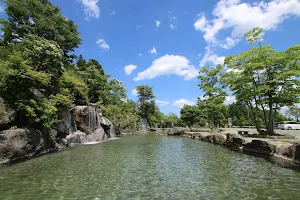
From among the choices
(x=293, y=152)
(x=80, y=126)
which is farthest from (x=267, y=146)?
(x=80, y=126)

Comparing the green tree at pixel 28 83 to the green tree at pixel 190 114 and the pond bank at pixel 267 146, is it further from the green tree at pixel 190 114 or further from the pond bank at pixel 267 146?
the green tree at pixel 190 114

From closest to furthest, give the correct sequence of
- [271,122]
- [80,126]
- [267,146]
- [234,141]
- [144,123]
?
[267,146] < [234,141] < [271,122] < [80,126] < [144,123]

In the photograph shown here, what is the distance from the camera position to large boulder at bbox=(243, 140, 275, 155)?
467 inches

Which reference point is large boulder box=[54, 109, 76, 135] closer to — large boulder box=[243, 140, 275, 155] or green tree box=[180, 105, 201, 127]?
large boulder box=[243, 140, 275, 155]

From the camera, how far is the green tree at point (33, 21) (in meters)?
22.7

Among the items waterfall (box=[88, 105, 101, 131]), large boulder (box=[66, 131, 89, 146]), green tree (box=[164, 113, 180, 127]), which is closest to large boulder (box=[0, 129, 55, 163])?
large boulder (box=[66, 131, 89, 146])

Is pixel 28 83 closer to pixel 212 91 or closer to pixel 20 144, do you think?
pixel 20 144

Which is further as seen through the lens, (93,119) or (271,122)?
(93,119)

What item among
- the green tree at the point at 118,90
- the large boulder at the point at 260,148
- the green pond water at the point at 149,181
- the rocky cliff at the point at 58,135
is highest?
the green tree at the point at 118,90

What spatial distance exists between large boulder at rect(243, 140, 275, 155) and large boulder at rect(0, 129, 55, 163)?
14.7m

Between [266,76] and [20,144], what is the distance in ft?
68.4

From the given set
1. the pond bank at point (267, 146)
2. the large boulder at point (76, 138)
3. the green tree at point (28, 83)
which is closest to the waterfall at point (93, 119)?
the large boulder at point (76, 138)

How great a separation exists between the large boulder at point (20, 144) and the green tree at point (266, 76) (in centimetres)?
1851

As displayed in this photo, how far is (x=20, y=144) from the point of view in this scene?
11.5 m
